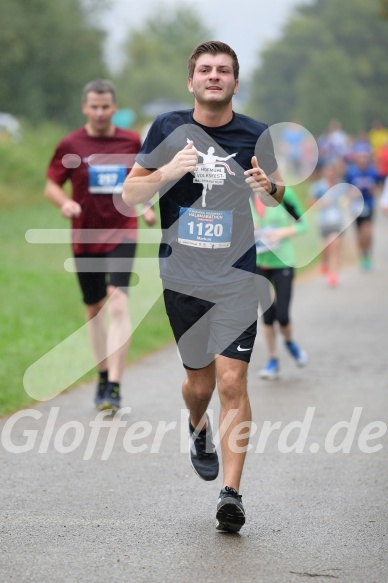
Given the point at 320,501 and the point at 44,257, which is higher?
the point at 320,501

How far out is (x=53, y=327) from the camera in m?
12.7

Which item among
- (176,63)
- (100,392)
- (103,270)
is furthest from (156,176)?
(176,63)

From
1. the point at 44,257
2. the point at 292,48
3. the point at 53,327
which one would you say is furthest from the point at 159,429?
the point at 292,48

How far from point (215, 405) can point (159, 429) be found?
0.94 metres

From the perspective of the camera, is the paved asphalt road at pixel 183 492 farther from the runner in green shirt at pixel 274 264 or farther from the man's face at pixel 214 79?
the man's face at pixel 214 79

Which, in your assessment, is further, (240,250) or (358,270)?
(358,270)

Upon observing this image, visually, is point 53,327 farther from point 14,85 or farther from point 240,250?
point 14,85

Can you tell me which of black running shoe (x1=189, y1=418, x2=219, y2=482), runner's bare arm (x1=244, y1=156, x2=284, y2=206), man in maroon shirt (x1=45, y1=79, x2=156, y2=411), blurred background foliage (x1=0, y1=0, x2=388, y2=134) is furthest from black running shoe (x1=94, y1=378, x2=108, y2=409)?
blurred background foliage (x1=0, y1=0, x2=388, y2=134)

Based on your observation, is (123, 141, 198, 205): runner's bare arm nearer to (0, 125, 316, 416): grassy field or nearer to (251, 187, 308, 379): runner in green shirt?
(0, 125, 316, 416): grassy field

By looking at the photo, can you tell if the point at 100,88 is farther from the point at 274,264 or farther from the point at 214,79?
the point at 214,79

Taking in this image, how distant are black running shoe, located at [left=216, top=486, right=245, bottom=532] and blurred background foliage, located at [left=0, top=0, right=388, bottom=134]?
32311mm

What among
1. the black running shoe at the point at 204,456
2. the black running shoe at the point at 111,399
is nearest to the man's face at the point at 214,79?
the black running shoe at the point at 204,456

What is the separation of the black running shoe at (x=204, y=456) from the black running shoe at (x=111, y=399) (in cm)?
220

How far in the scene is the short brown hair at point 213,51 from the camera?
5.64 meters
